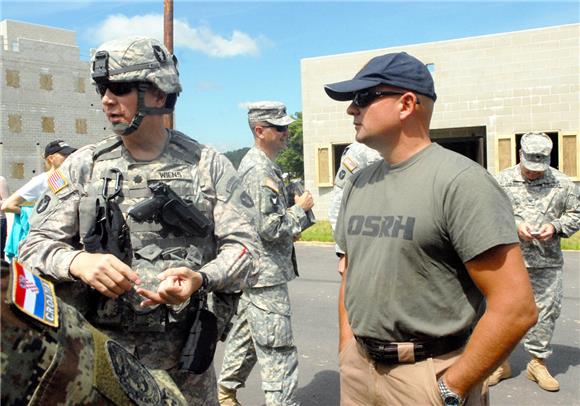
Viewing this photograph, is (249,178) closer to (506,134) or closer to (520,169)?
(520,169)

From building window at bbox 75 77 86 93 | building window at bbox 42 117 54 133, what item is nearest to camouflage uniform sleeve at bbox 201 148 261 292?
building window at bbox 42 117 54 133

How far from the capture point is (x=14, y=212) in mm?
6496

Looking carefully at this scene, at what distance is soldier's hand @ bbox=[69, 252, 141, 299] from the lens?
192 centimetres

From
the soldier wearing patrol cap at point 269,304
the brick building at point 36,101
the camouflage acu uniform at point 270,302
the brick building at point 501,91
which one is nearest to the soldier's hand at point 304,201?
the soldier wearing patrol cap at point 269,304

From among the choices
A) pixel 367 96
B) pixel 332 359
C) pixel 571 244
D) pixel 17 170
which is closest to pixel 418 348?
pixel 367 96

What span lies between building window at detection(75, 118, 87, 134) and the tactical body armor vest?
117ft

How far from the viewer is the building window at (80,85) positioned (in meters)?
35.6

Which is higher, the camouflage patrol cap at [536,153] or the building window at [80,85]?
the building window at [80,85]

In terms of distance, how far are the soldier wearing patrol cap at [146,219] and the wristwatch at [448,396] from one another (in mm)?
865

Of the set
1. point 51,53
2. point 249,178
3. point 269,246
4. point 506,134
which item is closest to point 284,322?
point 269,246

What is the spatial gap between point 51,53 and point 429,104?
3697 cm

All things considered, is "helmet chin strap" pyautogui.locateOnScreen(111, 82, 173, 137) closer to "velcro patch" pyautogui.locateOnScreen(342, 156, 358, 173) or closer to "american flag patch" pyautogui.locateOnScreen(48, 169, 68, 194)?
"american flag patch" pyautogui.locateOnScreen(48, 169, 68, 194)

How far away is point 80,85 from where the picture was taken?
35.8 m

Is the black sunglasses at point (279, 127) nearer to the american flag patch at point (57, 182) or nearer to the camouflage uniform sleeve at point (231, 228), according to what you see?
the camouflage uniform sleeve at point (231, 228)
